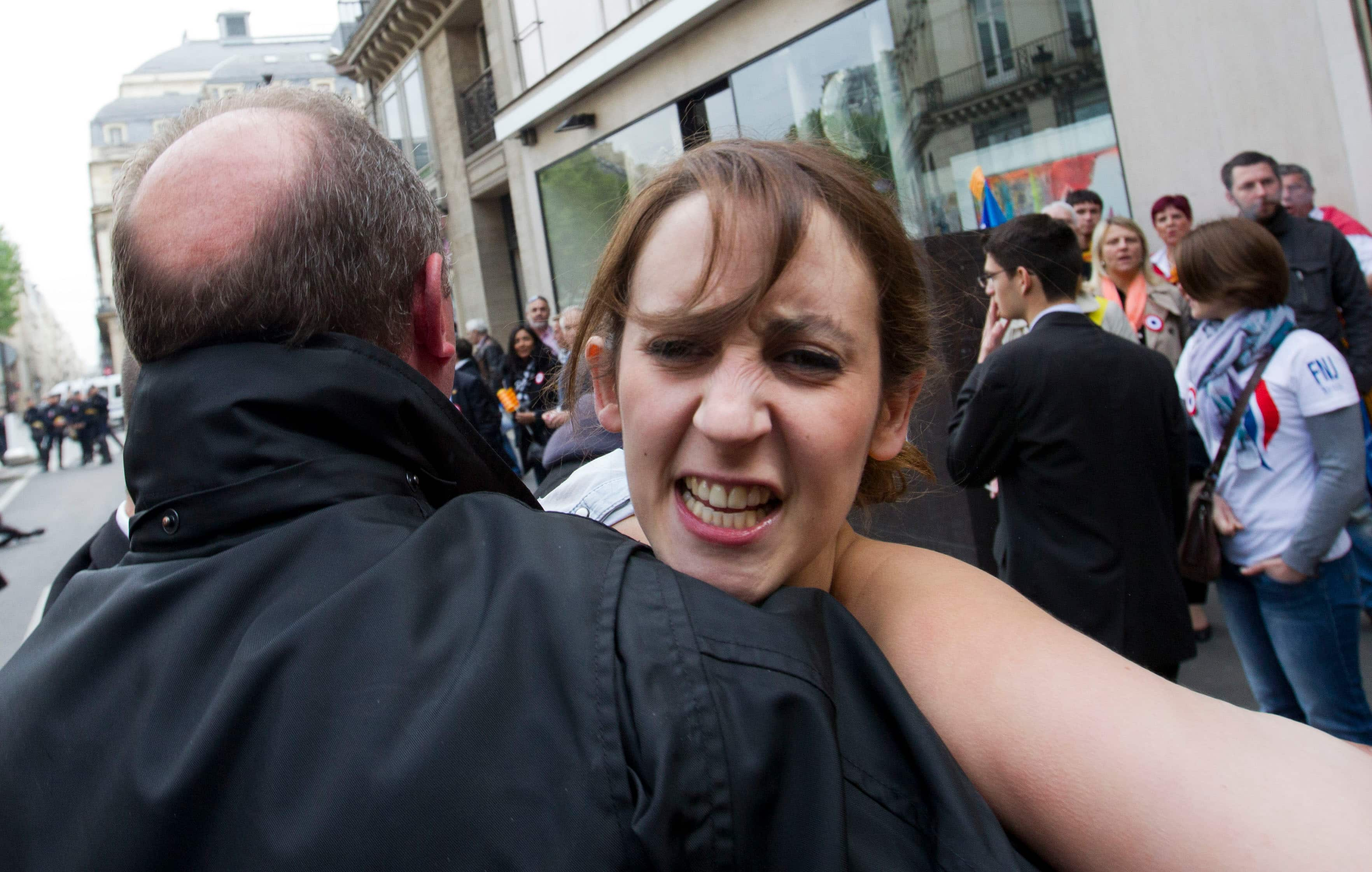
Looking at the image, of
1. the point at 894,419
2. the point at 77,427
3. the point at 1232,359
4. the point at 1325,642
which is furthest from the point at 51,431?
the point at 894,419

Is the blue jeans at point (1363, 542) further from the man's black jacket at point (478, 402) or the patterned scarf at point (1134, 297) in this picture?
the man's black jacket at point (478, 402)

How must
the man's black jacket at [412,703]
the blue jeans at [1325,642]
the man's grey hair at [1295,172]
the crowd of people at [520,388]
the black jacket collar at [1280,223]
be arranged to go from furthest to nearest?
1. the crowd of people at [520,388]
2. the man's grey hair at [1295,172]
3. the black jacket collar at [1280,223]
4. the blue jeans at [1325,642]
5. the man's black jacket at [412,703]

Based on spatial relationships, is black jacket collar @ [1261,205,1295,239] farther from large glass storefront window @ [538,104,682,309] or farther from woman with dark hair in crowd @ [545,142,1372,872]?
large glass storefront window @ [538,104,682,309]

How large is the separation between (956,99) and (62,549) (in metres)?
11.9

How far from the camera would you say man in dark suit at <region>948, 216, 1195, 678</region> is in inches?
122

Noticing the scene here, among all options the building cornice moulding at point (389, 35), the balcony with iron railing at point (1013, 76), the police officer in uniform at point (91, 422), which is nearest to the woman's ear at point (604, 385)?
the balcony with iron railing at point (1013, 76)

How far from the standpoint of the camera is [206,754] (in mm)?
818

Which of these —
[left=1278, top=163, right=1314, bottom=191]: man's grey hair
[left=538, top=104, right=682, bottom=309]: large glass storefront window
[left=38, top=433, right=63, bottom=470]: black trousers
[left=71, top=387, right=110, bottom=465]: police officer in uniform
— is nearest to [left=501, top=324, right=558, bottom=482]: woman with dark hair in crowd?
[left=538, top=104, right=682, bottom=309]: large glass storefront window

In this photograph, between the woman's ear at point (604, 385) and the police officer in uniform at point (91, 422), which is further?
the police officer in uniform at point (91, 422)

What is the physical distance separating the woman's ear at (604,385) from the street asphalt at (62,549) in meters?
2.22

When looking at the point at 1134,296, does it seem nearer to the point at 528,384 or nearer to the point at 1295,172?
the point at 1295,172

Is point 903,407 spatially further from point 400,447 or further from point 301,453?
point 301,453

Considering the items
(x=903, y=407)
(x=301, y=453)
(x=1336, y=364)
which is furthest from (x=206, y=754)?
(x=1336, y=364)

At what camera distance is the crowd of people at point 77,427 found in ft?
82.9
